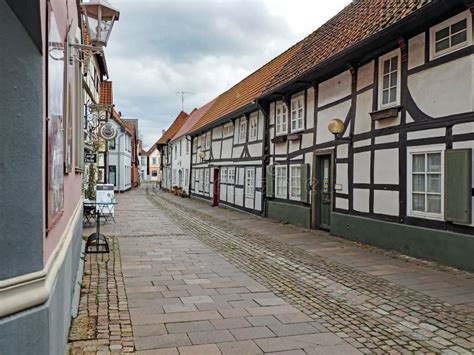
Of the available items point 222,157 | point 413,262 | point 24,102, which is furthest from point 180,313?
point 222,157

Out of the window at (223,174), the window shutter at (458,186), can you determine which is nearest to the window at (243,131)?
the window at (223,174)

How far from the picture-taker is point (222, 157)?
20.1 metres

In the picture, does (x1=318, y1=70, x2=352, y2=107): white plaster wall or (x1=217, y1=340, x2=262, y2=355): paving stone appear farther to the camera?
(x1=318, y1=70, x2=352, y2=107): white plaster wall

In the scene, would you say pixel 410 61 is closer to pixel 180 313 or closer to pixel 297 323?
pixel 297 323

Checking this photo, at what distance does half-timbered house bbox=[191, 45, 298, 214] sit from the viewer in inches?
614

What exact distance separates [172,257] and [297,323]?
12.3ft

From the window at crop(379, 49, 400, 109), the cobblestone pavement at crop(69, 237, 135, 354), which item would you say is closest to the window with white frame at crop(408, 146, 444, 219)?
the window at crop(379, 49, 400, 109)

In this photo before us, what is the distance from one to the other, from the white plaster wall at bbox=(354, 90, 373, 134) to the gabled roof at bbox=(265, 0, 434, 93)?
42.9 inches

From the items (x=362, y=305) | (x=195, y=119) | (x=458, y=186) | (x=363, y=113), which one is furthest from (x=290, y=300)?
(x=195, y=119)

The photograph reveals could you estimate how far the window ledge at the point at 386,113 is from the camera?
7992 mm

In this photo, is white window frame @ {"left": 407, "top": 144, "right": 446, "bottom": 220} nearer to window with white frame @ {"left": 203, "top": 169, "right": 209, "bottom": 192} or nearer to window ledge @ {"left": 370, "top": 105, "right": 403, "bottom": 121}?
window ledge @ {"left": 370, "top": 105, "right": 403, "bottom": 121}

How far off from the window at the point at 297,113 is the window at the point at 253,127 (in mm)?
3078

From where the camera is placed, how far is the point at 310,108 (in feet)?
38.5

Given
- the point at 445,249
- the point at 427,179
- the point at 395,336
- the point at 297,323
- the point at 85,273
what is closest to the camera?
the point at 395,336
